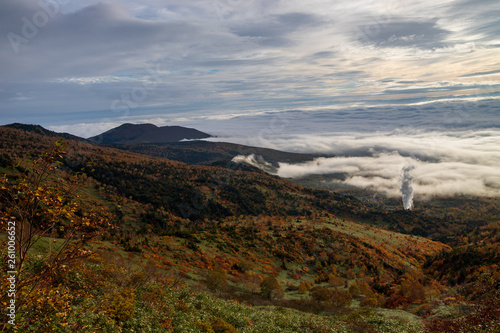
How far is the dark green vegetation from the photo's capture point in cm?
736

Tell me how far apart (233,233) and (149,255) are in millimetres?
43868

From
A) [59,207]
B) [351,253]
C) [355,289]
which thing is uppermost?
[59,207]

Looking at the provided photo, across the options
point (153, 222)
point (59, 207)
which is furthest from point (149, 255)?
point (153, 222)

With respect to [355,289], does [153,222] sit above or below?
above

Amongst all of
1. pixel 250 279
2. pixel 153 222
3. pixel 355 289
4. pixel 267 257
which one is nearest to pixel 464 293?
pixel 355 289

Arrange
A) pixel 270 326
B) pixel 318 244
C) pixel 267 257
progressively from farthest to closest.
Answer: pixel 318 244 < pixel 267 257 < pixel 270 326

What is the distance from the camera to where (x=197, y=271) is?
1690 inches

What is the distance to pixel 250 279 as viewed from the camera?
47.1 m

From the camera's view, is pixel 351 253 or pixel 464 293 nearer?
pixel 464 293

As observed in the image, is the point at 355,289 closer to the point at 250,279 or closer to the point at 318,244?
the point at 250,279

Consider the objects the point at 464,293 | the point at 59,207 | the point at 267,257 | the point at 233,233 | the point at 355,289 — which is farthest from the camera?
the point at 233,233

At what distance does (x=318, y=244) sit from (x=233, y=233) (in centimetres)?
3054

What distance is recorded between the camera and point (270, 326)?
2014cm

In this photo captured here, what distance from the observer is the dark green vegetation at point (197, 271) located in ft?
24.1
